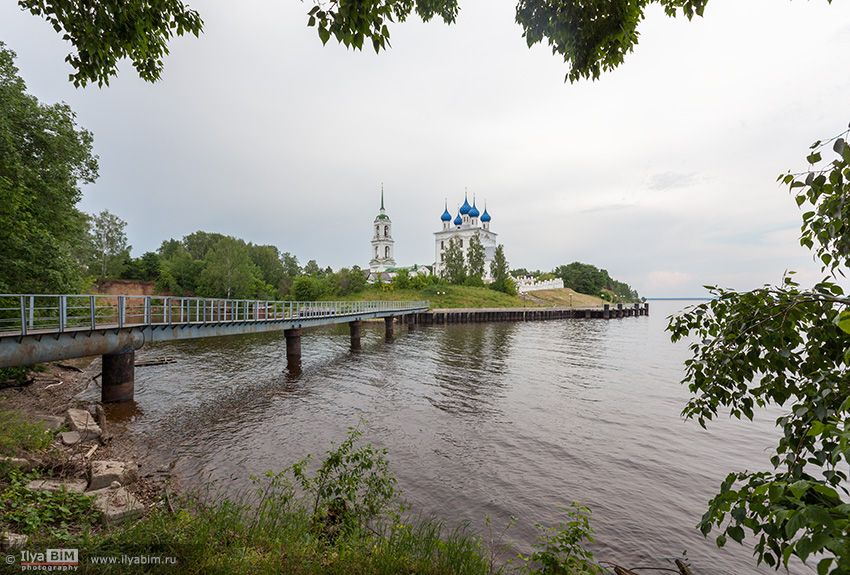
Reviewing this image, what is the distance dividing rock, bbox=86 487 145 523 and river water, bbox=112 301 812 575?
217cm

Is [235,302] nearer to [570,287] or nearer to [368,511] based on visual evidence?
[368,511]

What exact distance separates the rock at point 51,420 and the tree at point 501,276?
340 feet

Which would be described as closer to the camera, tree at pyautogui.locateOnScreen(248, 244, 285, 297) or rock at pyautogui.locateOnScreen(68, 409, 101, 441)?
rock at pyautogui.locateOnScreen(68, 409, 101, 441)

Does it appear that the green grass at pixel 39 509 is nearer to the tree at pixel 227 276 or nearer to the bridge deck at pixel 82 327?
the bridge deck at pixel 82 327

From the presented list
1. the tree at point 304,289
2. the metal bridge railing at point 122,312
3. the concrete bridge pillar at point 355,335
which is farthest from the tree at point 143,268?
the concrete bridge pillar at point 355,335

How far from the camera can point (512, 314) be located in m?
80.9

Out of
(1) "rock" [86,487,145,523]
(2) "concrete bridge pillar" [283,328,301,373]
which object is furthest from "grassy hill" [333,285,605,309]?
(1) "rock" [86,487,145,523]

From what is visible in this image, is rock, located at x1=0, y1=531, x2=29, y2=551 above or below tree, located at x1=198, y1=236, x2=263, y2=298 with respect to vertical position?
below

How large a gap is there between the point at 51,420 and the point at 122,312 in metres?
4.31

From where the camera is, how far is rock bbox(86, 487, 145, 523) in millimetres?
6702

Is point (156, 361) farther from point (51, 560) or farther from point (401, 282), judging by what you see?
point (401, 282)

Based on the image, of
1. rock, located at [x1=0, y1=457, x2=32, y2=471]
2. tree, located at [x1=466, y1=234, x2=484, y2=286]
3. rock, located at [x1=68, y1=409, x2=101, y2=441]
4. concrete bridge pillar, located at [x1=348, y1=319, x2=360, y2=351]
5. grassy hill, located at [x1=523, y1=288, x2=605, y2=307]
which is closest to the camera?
rock, located at [x1=0, y1=457, x2=32, y2=471]

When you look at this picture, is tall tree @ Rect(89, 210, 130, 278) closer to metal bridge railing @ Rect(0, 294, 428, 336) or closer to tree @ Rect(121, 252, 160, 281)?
tree @ Rect(121, 252, 160, 281)

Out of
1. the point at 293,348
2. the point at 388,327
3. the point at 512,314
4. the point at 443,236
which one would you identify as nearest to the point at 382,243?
the point at 443,236
